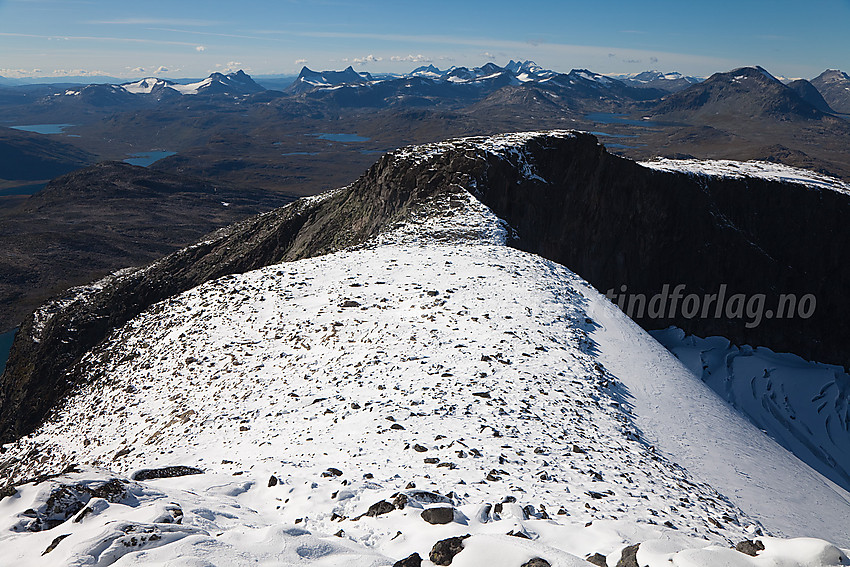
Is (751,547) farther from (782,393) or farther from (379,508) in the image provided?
(782,393)

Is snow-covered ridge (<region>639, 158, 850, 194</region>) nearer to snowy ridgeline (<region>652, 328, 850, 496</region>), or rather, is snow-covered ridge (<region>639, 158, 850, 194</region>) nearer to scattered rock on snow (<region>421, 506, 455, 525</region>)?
snowy ridgeline (<region>652, 328, 850, 496</region>)

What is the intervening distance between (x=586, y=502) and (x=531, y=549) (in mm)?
2891

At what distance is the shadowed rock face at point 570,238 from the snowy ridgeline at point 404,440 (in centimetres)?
729

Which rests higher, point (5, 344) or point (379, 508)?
point (379, 508)

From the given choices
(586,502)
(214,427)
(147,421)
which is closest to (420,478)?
(586,502)

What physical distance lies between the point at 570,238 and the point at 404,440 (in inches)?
1093

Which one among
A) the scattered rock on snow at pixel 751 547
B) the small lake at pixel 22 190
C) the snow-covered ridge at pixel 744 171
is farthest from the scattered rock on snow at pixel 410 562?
the small lake at pixel 22 190

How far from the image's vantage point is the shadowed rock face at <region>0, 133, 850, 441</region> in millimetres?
27750

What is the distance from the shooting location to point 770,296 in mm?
42594

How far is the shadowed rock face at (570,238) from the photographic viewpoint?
27750mm

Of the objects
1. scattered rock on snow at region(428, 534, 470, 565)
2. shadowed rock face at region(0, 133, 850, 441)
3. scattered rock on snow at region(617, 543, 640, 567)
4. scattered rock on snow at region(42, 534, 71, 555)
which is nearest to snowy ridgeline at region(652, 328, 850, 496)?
shadowed rock face at region(0, 133, 850, 441)

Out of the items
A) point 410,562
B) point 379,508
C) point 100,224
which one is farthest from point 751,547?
→ point 100,224

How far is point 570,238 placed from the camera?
112ft

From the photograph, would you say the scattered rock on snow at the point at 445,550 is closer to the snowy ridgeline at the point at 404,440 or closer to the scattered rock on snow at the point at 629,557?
the snowy ridgeline at the point at 404,440
